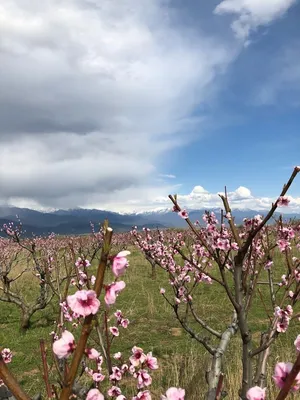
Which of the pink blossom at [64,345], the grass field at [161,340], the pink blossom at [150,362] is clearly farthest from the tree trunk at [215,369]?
the grass field at [161,340]

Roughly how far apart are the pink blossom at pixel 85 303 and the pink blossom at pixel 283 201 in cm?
173

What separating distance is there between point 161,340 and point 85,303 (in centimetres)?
1008

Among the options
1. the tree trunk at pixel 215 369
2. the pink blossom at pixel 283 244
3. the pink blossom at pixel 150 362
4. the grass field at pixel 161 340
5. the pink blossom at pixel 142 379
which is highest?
the pink blossom at pixel 283 244

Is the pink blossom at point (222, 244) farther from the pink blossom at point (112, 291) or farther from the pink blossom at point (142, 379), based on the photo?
the pink blossom at point (112, 291)

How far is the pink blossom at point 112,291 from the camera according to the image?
4.41ft

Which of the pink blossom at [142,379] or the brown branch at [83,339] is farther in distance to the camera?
the pink blossom at [142,379]

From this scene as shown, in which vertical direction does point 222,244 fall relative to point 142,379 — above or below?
above

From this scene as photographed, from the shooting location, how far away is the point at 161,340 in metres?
10.6

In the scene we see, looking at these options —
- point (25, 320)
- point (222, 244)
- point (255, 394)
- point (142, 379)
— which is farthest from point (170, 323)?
point (255, 394)

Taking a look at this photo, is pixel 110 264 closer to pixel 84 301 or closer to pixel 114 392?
pixel 84 301

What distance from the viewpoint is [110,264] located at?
4.37 feet

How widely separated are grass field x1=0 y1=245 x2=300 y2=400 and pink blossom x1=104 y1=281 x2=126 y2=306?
4663 millimetres

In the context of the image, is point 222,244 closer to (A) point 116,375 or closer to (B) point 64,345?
(A) point 116,375

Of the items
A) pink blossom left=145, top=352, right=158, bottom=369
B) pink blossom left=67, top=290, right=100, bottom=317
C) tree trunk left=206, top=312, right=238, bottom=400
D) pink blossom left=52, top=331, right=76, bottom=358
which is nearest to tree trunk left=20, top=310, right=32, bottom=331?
tree trunk left=206, top=312, right=238, bottom=400
